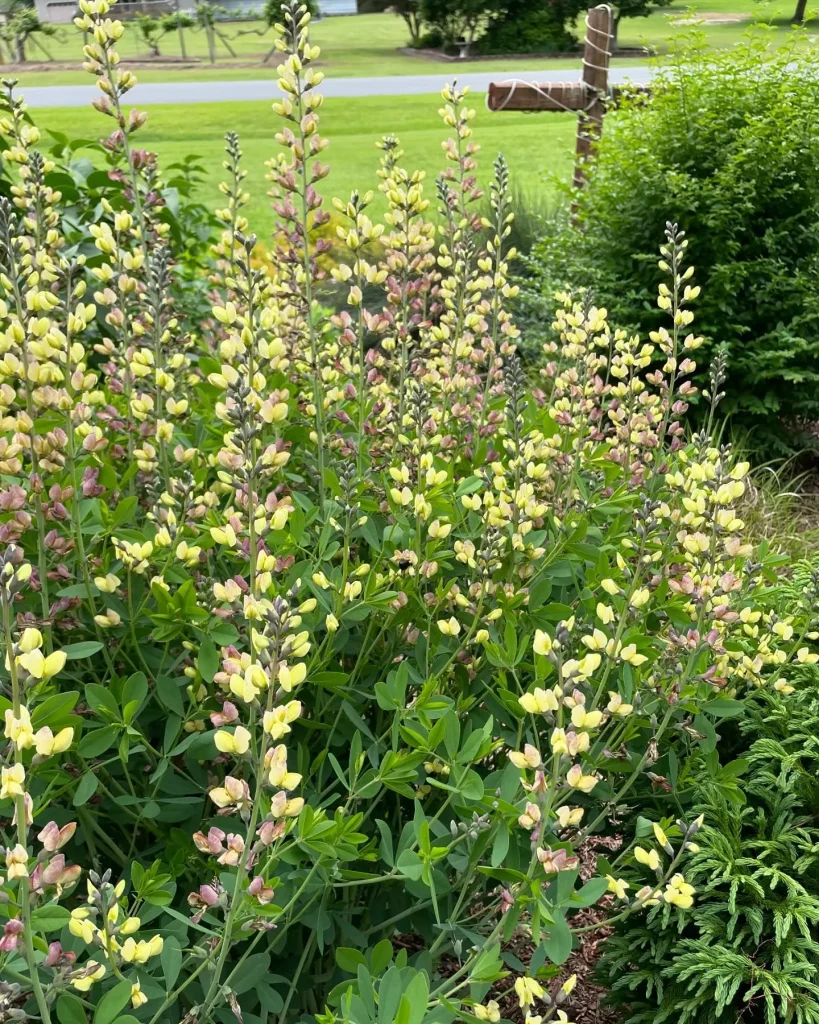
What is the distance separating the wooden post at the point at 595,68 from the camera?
20.8 ft

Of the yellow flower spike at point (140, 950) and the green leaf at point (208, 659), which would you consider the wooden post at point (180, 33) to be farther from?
the yellow flower spike at point (140, 950)

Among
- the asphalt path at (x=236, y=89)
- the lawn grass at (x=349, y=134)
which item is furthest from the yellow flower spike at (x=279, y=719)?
the asphalt path at (x=236, y=89)

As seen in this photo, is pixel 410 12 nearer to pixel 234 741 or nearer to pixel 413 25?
pixel 413 25

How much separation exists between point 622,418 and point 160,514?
115 centimetres

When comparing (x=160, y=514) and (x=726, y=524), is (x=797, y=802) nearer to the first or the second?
(x=726, y=524)

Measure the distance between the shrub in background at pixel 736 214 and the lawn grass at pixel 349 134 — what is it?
248 inches

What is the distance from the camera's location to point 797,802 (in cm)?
181

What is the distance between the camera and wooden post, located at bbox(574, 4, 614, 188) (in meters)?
6.34

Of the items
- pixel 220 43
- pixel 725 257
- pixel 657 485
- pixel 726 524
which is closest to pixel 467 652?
pixel 726 524

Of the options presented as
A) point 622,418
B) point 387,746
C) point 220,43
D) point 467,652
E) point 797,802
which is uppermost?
point 220,43

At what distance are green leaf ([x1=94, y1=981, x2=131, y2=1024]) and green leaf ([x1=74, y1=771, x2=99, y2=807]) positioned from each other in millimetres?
326

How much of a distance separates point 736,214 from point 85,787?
4.32m

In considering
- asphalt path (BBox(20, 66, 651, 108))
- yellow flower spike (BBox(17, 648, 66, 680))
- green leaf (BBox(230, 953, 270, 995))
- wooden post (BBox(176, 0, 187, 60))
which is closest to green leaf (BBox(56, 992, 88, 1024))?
green leaf (BBox(230, 953, 270, 995))

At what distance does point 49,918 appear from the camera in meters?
1.05
